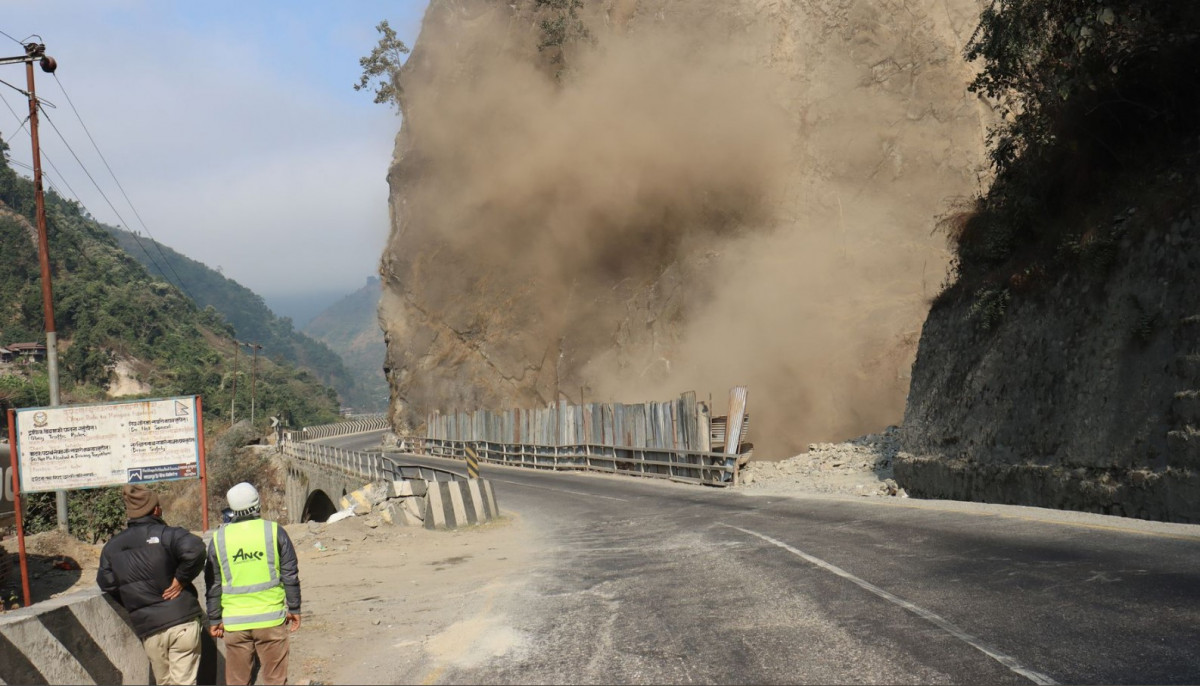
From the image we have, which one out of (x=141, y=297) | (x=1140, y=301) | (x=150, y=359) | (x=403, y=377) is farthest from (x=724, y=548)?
(x=141, y=297)

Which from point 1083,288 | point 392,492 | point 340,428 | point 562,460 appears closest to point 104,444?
point 392,492

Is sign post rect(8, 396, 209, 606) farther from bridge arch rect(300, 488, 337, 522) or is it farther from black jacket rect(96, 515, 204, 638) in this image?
bridge arch rect(300, 488, 337, 522)

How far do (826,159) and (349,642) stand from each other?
3940 cm

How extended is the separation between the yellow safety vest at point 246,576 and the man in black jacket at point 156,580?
1.01 feet

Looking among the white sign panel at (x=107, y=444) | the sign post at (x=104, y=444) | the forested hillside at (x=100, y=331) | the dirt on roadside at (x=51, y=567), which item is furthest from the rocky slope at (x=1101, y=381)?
the forested hillside at (x=100, y=331)

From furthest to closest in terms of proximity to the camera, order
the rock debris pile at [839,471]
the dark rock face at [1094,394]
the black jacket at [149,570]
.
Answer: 1. the rock debris pile at [839,471]
2. the dark rock face at [1094,394]
3. the black jacket at [149,570]

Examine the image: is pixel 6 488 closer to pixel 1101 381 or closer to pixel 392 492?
pixel 392 492

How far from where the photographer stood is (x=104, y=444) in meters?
9.78

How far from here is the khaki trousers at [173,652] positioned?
6.39 metres

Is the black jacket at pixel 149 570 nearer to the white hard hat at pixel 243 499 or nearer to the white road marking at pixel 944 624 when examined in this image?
the white hard hat at pixel 243 499

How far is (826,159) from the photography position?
4356 centimetres

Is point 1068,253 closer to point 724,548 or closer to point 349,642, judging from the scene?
point 724,548

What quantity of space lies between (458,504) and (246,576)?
44.5ft

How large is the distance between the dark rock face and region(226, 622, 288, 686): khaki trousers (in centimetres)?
1044
